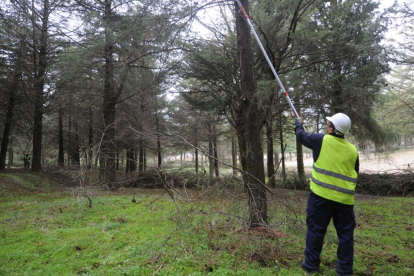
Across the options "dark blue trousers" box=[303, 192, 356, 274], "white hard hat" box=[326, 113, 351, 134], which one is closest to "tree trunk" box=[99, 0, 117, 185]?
"dark blue trousers" box=[303, 192, 356, 274]

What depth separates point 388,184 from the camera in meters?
10.9

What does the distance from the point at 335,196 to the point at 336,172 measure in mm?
299

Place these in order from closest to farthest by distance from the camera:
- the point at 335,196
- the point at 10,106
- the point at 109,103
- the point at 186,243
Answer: the point at 335,196, the point at 186,243, the point at 109,103, the point at 10,106

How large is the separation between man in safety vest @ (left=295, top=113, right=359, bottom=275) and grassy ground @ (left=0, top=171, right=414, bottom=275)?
29cm

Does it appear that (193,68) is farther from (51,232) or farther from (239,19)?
(51,232)

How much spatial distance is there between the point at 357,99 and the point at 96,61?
421 inches

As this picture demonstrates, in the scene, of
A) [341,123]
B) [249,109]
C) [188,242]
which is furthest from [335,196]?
[188,242]

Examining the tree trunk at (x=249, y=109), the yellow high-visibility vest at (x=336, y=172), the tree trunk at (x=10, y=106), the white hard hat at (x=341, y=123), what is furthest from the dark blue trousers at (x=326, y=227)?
the tree trunk at (x=10, y=106)

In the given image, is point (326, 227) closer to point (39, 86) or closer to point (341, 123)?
point (341, 123)

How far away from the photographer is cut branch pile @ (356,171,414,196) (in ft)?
34.1

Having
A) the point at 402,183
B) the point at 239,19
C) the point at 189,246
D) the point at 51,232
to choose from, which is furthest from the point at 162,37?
the point at 402,183

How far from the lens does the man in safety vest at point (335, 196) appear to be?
288 centimetres

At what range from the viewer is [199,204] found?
457 centimetres

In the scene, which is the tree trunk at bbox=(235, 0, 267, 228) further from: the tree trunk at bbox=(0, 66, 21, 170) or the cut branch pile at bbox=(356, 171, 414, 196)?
the tree trunk at bbox=(0, 66, 21, 170)
